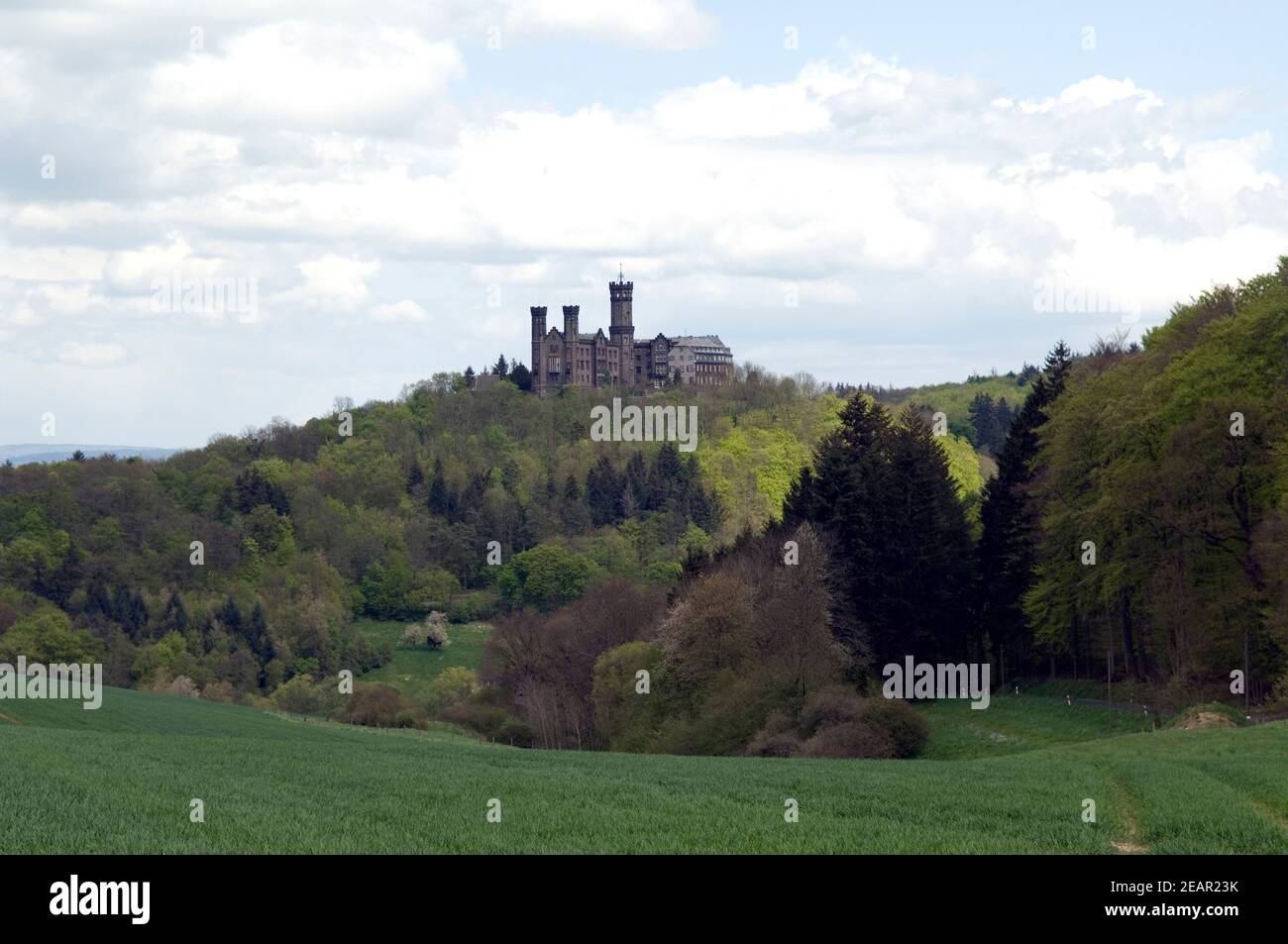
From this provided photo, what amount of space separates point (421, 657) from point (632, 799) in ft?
401

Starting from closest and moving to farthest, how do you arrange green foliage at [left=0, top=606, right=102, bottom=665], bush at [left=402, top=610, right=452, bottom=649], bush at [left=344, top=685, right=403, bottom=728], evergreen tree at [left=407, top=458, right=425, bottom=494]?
bush at [left=344, top=685, right=403, bottom=728]
green foliage at [left=0, top=606, right=102, bottom=665]
bush at [left=402, top=610, right=452, bottom=649]
evergreen tree at [left=407, top=458, right=425, bottom=494]

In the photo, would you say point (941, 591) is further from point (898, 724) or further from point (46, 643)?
point (46, 643)

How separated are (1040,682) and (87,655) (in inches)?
3162

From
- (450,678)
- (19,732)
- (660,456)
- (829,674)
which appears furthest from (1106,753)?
(660,456)

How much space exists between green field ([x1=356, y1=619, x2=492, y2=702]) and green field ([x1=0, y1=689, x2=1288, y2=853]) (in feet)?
307

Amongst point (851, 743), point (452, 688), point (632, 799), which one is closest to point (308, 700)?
point (452, 688)

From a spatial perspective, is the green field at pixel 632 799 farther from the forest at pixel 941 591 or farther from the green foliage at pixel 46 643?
the green foliage at pixel 46 643

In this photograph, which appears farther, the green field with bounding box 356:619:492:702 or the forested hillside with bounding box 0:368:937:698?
the forested hillside with bounding box 0:368:937:698

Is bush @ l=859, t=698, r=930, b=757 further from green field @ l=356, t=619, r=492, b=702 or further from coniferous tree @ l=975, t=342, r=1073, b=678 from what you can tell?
green field @ l=356, t=619, r=492, b=702

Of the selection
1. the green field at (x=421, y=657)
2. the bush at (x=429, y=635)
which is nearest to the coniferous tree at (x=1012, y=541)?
the green field at (x=421, y=657)

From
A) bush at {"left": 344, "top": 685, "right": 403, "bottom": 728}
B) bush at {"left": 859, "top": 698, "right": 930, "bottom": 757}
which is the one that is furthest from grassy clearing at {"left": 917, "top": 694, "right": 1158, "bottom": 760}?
bush at {"left": 344, "top": 685, "right": 403, "bottom": 728}

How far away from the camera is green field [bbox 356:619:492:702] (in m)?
137

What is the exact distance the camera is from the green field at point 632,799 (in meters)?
20.7

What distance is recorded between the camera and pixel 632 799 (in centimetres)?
2661
